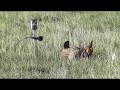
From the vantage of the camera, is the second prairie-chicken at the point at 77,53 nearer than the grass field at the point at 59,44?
No

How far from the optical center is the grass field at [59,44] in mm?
5320

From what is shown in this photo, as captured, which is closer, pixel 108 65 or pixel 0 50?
pixel 108 65

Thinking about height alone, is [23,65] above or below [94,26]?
below

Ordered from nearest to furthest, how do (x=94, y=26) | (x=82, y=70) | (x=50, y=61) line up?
(x=82, y=70), (x=50, y=61), (x=94, y=26)

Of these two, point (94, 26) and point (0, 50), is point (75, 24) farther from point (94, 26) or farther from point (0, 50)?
point (0, 50)

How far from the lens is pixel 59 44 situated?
6.87m

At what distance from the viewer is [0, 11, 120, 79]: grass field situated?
5.32 metres

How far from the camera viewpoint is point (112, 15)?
9109mm

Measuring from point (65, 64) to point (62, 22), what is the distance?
3.19 m

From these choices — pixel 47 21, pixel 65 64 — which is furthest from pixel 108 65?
pixel 47 21

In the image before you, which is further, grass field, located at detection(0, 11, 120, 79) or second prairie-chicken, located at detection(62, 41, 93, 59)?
second prairie-chicken, located at detection(62, 41, 93, 59)
